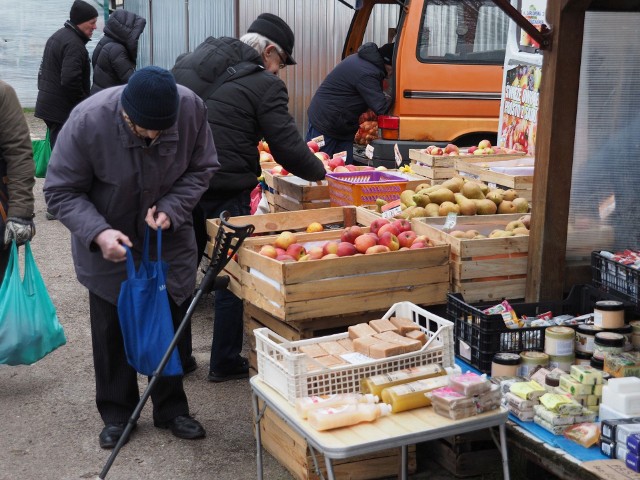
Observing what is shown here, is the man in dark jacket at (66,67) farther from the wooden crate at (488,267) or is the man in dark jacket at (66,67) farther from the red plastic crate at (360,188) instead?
the wooden crate at (488,267)

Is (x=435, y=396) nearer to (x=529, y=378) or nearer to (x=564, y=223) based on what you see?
(x=529, y=378)

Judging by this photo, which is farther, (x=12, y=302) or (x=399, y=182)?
(x=399, y=182)

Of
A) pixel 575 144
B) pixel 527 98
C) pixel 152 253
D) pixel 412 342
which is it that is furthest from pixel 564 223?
pixel 527 98

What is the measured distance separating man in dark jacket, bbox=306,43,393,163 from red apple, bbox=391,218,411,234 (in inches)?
152

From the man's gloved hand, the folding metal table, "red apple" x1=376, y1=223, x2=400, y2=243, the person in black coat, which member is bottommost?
the folding metal table

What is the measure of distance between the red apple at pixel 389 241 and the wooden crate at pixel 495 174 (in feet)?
3.92

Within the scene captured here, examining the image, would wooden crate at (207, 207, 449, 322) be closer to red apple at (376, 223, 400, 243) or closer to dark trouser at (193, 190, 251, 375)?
red apple at (376, 223, 400, 243)

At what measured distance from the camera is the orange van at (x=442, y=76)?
848 cm

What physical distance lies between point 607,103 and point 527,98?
261cm

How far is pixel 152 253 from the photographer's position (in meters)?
4.35

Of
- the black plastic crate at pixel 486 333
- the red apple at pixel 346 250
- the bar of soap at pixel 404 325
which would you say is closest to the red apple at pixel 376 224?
the red apple at pixel 346 250

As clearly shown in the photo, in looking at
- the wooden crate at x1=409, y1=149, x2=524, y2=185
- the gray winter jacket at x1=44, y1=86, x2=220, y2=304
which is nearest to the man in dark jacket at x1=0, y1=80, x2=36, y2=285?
the gray winter jacket at x1=44, y1=86, x2=220, y2=304

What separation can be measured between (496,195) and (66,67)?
553cm

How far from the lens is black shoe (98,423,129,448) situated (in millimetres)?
4504
